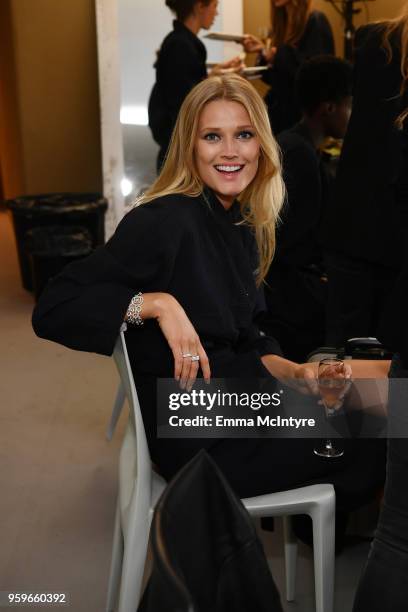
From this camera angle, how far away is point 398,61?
1889 millimetres

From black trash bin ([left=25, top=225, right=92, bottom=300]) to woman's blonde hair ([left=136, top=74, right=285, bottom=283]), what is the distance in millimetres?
2951

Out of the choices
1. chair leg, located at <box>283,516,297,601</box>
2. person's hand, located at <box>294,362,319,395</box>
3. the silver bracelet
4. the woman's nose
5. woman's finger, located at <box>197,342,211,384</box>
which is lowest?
chair leg, located at <box>283,516,297,601</box>

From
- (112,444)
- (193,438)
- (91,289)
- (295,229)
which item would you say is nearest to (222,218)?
(91,289)

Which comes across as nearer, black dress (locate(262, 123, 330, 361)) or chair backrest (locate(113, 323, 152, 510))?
chair backrest (locate(113, 323, 152, 510))

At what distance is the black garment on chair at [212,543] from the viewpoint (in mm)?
734

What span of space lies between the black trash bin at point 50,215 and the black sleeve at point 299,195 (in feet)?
7.97

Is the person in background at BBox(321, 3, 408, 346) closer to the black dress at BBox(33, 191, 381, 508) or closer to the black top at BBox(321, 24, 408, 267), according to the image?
the black top at BBox(321, 24, 408, 267)

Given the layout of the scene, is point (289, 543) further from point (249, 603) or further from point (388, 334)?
point (249, 603)

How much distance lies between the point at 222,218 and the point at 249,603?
1108 mm

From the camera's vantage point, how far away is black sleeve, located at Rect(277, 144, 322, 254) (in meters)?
2.75

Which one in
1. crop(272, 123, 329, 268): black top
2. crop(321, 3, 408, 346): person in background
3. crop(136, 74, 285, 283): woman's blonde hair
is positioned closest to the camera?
crop(136, 74, 285, 283): woman's blonde hair

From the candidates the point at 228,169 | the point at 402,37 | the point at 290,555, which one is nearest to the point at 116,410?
the point at 290,555

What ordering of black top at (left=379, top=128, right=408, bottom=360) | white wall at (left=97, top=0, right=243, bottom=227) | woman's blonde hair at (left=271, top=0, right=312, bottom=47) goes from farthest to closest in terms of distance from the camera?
white wall at (left=97, top=0, right=243, bottom=227) → woman's blonde hair at (left=271, top=0, right=312, bottom=47) → black top at (left=379, top=128, right=408, bottom=360)

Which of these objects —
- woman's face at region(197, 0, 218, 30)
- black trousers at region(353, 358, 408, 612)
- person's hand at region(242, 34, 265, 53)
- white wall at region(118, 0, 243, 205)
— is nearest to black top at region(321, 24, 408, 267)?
black trousers at region(353, 358, 408, 612)
